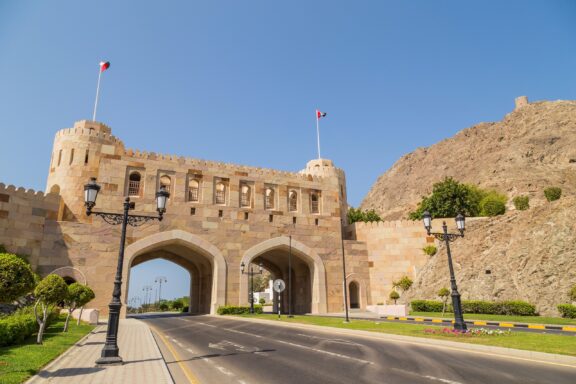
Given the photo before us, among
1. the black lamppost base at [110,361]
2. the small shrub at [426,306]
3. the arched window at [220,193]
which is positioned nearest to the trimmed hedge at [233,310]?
the arched window at [220,193]

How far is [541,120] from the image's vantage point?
113250 millimetres

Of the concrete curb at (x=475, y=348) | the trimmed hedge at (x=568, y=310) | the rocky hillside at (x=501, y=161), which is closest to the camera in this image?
the concrete curb at (x=475, y=348)

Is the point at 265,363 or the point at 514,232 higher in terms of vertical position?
the point at 514,232

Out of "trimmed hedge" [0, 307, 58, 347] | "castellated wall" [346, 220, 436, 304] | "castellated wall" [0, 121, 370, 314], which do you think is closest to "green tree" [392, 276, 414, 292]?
"castellated wall" [346, 220, 436, 304]

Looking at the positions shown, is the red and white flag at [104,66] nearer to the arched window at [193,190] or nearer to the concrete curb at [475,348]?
the arched window at [193,190]

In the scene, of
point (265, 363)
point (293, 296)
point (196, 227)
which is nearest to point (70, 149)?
point (196, 227)

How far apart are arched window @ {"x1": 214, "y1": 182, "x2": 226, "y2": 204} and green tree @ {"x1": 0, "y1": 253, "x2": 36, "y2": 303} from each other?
2613 centimetres

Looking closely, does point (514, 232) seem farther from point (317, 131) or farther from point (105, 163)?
point (105, 163)

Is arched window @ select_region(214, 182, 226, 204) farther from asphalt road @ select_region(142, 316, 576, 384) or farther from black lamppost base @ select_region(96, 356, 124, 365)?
black lamppost base @ select_region(96, 356, 124, 365)

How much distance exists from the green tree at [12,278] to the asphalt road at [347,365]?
3.80m

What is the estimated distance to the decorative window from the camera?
3141 cm

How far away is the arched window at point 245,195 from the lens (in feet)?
116

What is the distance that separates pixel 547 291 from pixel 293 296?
2422 cm

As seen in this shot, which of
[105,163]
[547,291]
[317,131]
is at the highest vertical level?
Answer: [317,131]
